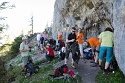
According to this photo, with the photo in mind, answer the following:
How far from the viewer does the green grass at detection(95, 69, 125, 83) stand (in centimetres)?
1243

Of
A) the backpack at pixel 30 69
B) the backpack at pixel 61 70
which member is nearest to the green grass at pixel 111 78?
the backpack at pixel 61 70

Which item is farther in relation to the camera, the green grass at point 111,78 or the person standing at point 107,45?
the person standing at point 107,45

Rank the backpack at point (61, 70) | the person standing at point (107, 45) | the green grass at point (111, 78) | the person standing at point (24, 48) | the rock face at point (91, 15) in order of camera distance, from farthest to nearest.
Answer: the rock face at point (91, 15) → the person standing at point (24, 48) → the backpack at point (61, 70) → the person standing at point (107, 45) → the green grass at point (111, 78)

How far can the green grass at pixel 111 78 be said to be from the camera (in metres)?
12.4

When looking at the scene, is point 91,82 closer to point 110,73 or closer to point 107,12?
point 110,73

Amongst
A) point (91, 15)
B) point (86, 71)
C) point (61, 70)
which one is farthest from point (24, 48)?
point (91, 15)

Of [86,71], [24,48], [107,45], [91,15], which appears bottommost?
[86,71]

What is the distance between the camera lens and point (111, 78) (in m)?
12.6

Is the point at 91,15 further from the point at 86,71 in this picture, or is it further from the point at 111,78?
the point at 111,78

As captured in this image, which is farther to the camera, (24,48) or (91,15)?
(91,15)

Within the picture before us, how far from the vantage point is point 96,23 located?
23.2 meters

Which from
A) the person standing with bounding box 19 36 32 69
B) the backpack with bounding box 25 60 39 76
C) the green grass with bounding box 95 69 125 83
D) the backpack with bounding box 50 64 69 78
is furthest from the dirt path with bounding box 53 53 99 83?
the person standing with bounding box 19 36 32 69

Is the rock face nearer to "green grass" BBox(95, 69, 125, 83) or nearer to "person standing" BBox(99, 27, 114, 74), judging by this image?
"person standing" BBox(99, 27, 114, 74)

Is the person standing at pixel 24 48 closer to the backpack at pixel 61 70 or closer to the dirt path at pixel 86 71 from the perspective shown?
the backpack at pixel 61 70
